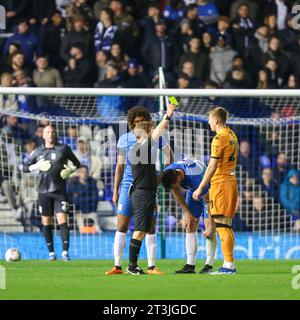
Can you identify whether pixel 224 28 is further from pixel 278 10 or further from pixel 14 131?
pixel 14 131

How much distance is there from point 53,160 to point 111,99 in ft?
9.71

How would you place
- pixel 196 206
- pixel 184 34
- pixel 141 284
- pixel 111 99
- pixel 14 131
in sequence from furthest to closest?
pixel 184 34, pixel 111 99, pixel 14 131, pixel 196 206, pixel 141 284

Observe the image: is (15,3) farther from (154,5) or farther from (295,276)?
(295,276)

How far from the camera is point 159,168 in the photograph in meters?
17.2

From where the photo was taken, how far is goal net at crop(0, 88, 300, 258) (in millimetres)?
17281

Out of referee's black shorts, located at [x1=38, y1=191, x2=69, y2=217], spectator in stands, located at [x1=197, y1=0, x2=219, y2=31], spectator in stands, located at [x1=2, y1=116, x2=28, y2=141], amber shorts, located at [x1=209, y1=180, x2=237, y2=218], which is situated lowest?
referee's black shorts, located at [x1=38, y1=191, x2=69, y2=217]

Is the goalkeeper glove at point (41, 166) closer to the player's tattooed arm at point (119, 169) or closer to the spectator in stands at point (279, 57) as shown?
the player's tattooed arm at point (119, 169)

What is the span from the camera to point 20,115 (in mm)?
17422

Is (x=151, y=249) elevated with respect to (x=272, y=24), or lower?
lower

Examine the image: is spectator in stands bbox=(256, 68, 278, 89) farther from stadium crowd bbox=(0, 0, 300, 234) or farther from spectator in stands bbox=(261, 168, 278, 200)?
spectator in stands bbox=(261, 168, 278, 200)

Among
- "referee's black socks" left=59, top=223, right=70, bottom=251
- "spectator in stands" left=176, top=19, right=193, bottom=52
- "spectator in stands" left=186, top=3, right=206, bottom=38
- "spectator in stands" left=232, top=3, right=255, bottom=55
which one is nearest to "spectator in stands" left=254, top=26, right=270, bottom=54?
"spectator in stands" left=232, top=3, right=255, bottom=55

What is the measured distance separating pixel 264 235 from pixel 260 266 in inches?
112

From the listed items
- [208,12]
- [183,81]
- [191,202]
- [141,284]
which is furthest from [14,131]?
[141,284]

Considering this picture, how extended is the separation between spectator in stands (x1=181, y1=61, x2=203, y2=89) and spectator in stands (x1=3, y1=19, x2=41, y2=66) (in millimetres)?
2804
